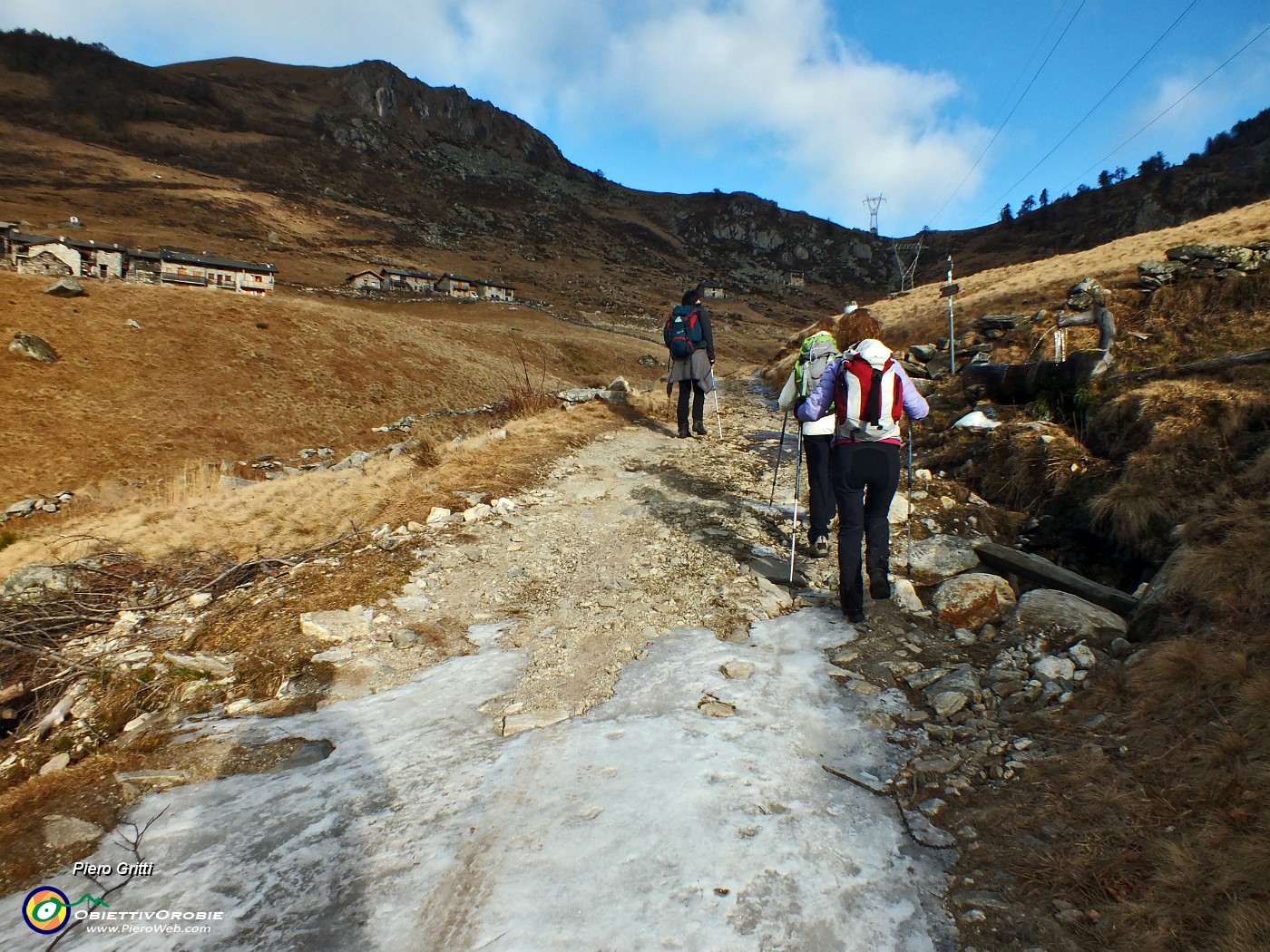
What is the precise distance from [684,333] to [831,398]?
6.22m

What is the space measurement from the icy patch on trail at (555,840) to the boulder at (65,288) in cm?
3435

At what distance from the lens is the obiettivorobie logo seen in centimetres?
262

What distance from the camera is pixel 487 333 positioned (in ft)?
147

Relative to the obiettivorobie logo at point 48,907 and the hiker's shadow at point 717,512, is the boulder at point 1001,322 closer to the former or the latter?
the hiker's shadow at point 717,512

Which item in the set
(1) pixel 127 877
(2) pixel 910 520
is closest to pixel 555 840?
(1) pixel 127 877

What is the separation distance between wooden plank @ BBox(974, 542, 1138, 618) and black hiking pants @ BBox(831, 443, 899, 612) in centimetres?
146

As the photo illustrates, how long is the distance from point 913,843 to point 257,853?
10.3ft

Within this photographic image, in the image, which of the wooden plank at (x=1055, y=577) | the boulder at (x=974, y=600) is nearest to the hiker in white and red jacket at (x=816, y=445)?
the boulder at (x=974, y=600)

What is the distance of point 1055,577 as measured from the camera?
211 inches

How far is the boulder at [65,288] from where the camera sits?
89.8 ft

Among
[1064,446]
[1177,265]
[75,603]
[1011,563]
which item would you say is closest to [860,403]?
[1011,563]

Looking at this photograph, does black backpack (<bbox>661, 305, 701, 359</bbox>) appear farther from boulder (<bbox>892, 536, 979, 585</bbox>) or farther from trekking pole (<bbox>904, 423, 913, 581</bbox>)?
boulder (<bbox>892, 536, 979, 585</bbox>)

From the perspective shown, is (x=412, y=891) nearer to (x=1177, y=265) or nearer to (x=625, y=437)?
(x=625, y=437)

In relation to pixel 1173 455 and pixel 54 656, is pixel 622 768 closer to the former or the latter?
pixel 54 656
